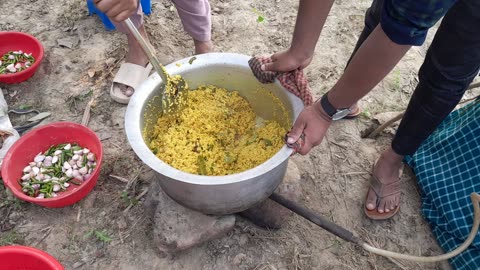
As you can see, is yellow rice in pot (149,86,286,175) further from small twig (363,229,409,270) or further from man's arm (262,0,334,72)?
small twig (363,229,409,270)

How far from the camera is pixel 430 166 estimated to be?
1975 millimetres

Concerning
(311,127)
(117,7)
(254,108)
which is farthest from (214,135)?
(117,7)

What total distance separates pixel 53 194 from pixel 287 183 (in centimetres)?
111

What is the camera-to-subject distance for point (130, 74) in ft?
7.59

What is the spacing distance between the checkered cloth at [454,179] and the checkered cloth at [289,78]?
2.80ft

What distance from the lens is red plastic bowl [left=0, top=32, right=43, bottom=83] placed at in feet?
7.76

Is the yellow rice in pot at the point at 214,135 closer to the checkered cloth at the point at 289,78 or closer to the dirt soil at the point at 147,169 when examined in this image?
the checkered cloth at the point at 289,78

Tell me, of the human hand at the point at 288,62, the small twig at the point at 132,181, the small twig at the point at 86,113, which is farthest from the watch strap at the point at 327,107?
the small twig at the point at 86,113

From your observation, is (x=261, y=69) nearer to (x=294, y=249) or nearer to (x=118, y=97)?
(x=294, y=249)

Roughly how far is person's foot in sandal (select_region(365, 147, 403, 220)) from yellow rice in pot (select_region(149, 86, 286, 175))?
1.93 feet

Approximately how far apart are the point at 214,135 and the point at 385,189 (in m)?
0.87

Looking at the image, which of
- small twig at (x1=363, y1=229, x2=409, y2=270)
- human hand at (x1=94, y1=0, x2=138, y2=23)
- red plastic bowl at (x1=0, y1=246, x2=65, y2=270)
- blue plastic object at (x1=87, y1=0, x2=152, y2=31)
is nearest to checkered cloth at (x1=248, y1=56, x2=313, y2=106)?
human hand at (x1=94, y1=0, x2=138, y2=23)

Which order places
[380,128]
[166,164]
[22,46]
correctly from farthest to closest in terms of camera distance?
[22,46], [380,128], [166,164]

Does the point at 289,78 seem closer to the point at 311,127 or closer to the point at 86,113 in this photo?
the point at 311,127
